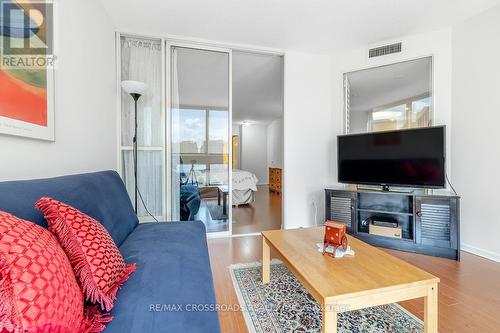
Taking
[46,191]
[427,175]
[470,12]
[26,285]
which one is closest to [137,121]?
[46,191]

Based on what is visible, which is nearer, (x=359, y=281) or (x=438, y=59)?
(x=359, y=281)

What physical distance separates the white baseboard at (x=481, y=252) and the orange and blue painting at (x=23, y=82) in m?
3.94

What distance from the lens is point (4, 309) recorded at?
1.68 feet

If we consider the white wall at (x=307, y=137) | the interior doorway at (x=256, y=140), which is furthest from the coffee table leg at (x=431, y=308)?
the interior doorway at (x=256, y=140)

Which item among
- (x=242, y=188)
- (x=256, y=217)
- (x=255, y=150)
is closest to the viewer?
(x=256, y=217)

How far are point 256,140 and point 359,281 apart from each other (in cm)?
834

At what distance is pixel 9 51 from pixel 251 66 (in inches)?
119

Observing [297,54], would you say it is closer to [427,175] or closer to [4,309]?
[427,175]

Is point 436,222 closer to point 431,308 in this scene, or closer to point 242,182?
point 431,308

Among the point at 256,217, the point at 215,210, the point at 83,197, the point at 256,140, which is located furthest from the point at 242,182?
the point at 256,140

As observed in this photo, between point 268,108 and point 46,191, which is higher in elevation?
point 268,108

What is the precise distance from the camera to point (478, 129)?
242cm

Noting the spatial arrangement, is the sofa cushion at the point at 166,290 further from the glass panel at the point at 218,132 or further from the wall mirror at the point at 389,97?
the wall mirror at the point at 389,97

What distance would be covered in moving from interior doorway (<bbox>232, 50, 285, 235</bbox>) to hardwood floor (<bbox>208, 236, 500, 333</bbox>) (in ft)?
2.89
